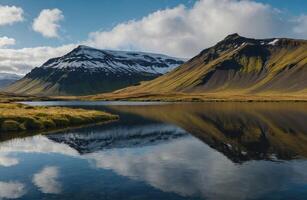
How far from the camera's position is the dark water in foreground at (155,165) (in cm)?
3675

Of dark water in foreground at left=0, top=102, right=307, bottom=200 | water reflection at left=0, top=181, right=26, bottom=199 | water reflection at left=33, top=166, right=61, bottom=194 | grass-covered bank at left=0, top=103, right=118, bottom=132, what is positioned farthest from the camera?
grass-covered bank at left=0, top=103, right=118, bottom=132

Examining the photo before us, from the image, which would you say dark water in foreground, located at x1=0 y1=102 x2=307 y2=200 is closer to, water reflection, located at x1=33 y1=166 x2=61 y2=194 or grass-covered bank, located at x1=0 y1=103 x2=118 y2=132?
water reflection, located at x1=33 y1=166 x2=61 y2=194

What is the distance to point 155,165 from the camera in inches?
1930

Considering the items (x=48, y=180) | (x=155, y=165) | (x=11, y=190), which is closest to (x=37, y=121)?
(x=155, y=165)

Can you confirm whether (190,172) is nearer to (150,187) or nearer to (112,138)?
(150,187)

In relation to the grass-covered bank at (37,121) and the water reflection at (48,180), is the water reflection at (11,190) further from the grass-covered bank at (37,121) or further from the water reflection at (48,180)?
the grass-covered bank at (37,121)

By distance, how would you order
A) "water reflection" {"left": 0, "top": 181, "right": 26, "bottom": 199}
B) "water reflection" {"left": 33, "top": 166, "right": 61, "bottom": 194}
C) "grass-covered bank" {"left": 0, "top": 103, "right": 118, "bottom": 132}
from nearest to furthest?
"water reflection" {"left": 0, "top": 181, "right": 26, "bottom": 199}, "water reflection" {"left": 33, "top": 166, "right": 61, "bottom": 194}, "grass-covered bank" {"left": 0, "top": 103, "right": 118, "bottom": 132}

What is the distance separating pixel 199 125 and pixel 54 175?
5908 cm

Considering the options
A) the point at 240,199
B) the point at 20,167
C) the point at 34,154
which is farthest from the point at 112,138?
the point at 240,199

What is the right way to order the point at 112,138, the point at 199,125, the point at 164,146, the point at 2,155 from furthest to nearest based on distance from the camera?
the point at 199,125 → the point at 112,138 → the point at 164,146 → the point at 2,155

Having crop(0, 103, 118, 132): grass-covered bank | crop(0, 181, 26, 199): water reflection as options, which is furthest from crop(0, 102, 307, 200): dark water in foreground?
crop(0, 103, 118, 132): grass-covered bank

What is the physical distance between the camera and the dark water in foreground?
36750 millimetres

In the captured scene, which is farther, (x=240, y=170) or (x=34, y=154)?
(x=34, y=154)

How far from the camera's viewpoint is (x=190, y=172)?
147 feet
